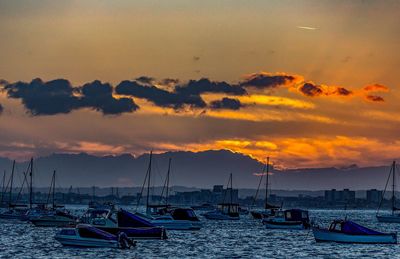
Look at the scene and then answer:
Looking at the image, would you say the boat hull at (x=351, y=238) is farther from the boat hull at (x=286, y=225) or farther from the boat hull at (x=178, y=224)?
the boat hull at (x=286, y=225)

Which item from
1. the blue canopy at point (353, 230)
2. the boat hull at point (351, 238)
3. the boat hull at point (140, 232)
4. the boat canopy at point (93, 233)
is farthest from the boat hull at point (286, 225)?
the boat canopy at point (93, 233)

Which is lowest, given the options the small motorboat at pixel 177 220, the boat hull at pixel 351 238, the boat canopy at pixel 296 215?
the boat hull at pixel 351 238

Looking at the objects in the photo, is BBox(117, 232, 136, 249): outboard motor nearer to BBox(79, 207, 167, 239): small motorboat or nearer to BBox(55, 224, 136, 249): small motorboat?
BBox(55, 224, 136, 249): small motorboat

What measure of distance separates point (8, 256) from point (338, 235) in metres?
44.5

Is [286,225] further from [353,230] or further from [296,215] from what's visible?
[353,230]

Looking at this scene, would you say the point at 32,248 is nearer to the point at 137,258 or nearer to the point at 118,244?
the point at 118,244

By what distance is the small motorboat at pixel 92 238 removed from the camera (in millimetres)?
99312

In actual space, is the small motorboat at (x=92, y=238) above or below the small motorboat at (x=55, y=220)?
below

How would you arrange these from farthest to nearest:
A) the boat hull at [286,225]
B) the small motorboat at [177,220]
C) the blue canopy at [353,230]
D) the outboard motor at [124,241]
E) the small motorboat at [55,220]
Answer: the boat hull at [286,225] < the small motorboat at [55,220] < the small motorboat at [177,220] < the blue canopy at [353,230] < the outboard motor at [124,241]

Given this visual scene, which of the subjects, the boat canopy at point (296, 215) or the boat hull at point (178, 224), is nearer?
the boat hull at point (178, 224)

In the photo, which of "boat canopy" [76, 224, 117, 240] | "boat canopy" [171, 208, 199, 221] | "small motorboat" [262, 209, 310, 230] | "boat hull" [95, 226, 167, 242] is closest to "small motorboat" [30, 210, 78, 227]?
"boat canopy" [171, 208, 199, 221]

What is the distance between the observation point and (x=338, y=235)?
115188mm

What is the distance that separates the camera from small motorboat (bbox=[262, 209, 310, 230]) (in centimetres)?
16612

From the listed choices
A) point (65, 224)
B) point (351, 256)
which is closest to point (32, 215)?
point (65, 224)
